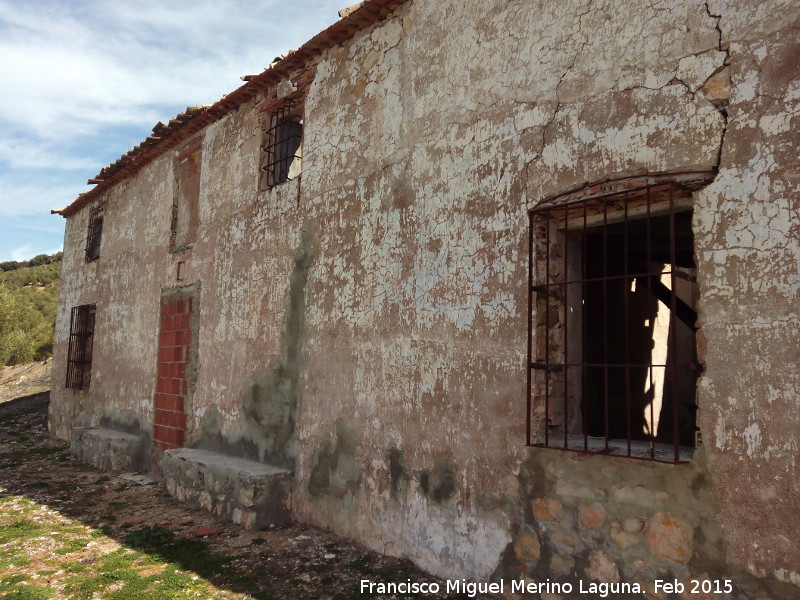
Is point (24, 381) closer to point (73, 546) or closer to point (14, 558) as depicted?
point (73, 546)

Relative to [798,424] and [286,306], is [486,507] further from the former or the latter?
[286,306]

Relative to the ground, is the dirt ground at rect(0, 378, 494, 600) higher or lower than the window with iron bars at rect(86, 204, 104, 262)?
lower

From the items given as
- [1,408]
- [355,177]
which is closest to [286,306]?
[355,177]

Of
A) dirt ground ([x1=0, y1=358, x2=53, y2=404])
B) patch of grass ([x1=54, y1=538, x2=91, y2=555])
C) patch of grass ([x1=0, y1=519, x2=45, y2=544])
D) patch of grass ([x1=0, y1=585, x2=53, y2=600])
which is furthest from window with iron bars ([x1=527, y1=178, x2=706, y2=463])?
dirt ground ([x1=0, y1=358, x2=53, y2=404])

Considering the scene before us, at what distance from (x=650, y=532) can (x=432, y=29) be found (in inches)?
163

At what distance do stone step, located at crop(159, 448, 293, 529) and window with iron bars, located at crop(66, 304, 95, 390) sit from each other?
17.9ft

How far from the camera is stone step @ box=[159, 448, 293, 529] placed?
19.2 ft

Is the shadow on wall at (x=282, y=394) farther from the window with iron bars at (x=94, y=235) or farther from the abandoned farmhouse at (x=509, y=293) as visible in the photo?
the window with iron bars at (x=94, y=235)

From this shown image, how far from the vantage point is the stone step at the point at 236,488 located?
586 cm

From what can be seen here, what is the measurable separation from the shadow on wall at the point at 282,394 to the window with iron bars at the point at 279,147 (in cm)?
127

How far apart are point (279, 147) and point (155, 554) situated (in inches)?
181

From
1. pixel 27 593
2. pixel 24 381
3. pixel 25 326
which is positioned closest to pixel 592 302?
pixel 27 593

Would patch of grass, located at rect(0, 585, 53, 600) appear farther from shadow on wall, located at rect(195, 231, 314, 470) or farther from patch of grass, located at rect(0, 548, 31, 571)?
shadow on wall, located at rect(195, 231, 314, 470)

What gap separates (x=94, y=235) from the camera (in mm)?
12031
